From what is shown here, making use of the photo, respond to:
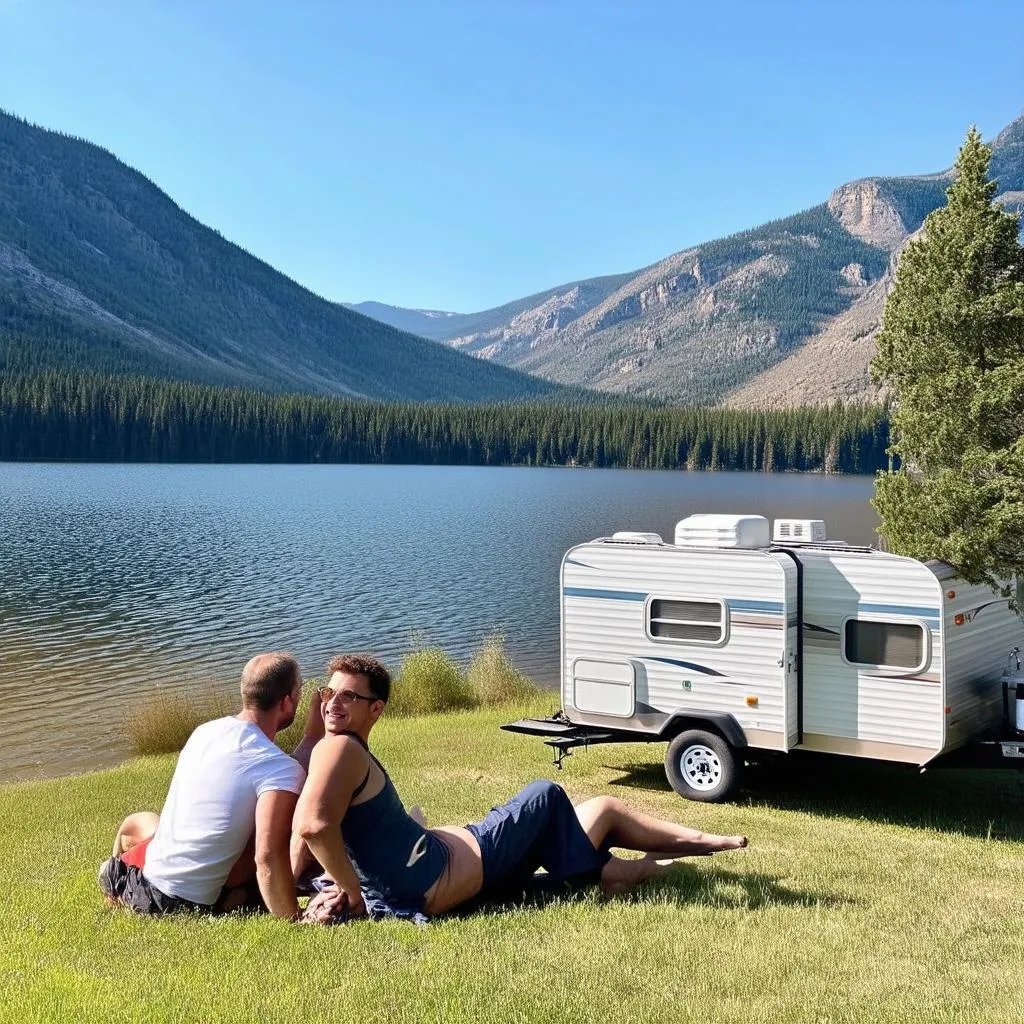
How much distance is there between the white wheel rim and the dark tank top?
514cm

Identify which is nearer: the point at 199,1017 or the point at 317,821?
the point at 199,1017

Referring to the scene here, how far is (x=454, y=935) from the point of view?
17.3 feet

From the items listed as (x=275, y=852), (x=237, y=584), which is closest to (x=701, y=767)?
(x=275, y=852)

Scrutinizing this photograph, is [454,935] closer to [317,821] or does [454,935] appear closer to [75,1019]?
[317,821]

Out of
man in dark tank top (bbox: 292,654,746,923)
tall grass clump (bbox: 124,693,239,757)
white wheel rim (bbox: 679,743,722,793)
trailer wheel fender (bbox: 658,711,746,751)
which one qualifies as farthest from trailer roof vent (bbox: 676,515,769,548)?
tall grass clump (bbox: 124,693,239,757)

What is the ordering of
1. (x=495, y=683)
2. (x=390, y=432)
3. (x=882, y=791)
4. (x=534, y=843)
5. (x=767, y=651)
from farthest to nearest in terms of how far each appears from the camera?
(x=390, y=432), (x=495, y=683), (x=882, y=791), (x=767, y=651), (x=534, y=843)

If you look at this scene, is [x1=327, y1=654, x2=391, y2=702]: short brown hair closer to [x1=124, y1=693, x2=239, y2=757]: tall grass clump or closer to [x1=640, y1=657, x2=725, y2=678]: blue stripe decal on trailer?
[x1=640, y1=657, x2=725, y2=678]: blue stripe decal on trailer

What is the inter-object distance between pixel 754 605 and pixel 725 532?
0.84 metres

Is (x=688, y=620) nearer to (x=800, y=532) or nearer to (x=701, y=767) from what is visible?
(x=701, y=767)

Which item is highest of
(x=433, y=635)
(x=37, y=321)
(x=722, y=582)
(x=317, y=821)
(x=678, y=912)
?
(x=37, y=321)

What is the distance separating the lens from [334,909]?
537 cm

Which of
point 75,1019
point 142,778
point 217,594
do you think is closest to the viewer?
point 75,1019

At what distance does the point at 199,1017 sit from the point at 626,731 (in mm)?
6981

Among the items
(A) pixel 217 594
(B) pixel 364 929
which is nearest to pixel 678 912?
(B) pixel 364 929
